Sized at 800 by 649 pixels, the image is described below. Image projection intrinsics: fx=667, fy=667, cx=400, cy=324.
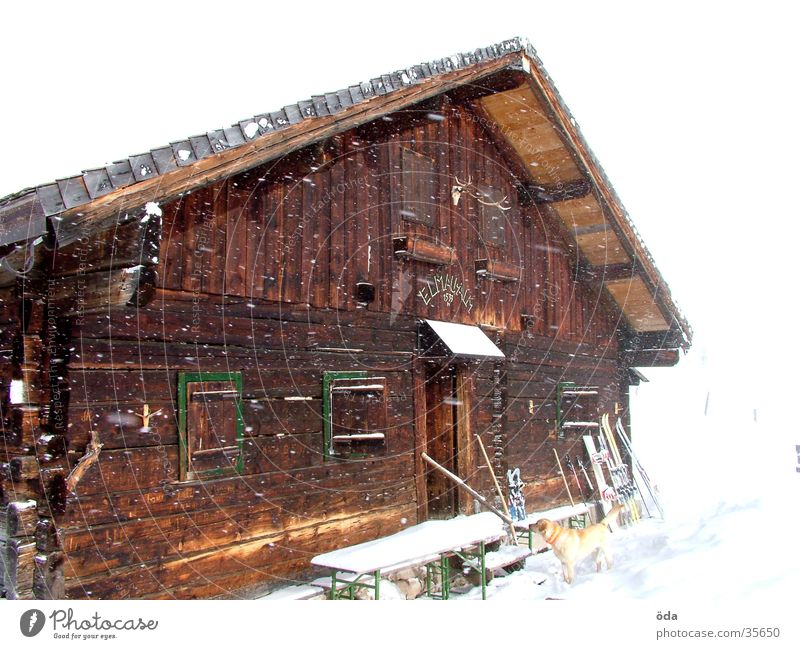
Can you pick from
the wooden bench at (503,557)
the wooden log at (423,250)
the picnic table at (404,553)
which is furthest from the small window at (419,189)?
the wooden bench at (503,557)

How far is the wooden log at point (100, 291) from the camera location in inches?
174

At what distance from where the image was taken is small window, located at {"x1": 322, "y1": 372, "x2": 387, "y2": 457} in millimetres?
7031

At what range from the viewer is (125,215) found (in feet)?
14.6

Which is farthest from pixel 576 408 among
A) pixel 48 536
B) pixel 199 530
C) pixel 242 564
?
pixel 48 536

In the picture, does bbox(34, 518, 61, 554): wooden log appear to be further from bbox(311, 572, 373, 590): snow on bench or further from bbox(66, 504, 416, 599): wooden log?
bbox(311, 572, 373, 590): snow on bench

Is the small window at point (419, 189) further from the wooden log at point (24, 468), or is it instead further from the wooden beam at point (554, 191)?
the wooden log at point (24, 468)

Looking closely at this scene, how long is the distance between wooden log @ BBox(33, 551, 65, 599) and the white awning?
4.63m

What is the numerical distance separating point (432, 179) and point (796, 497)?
223 inches

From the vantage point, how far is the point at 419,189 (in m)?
8.48

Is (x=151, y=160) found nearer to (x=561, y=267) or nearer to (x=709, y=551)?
(x=709, y=551)

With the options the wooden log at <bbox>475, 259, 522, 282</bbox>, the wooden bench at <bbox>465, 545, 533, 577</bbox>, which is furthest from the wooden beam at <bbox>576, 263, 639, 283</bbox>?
the wooden bench at <bbox>465, 545, 533, 577</bbox>

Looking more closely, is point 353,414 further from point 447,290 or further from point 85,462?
point 85,462

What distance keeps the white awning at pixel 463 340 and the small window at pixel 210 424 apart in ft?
9.26

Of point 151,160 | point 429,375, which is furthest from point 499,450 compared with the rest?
point 151,160
